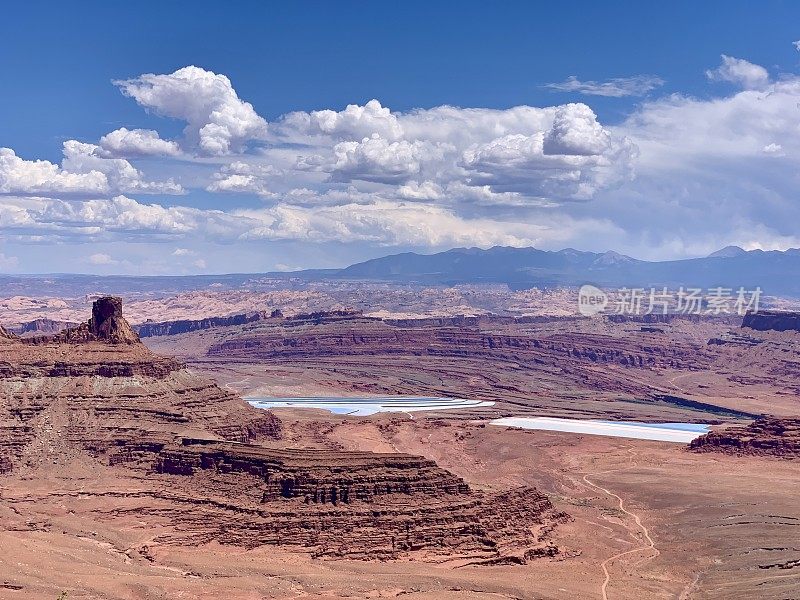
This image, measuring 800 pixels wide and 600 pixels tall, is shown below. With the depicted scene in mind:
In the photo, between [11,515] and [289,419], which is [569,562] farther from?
[289,419]

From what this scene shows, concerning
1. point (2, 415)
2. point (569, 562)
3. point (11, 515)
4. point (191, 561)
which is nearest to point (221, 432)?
point (2, 415)

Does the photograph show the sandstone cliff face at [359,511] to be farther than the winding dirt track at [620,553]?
Yes

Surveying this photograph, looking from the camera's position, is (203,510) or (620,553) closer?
(620,553)

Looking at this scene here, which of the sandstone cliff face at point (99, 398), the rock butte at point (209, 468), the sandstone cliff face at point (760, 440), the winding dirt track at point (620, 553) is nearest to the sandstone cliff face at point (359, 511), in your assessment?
the rock butte at point (209, 468)

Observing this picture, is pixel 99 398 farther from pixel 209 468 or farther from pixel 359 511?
pixel 359 511

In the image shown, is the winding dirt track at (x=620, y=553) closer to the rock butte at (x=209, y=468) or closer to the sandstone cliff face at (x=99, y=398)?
the rock butte at (x=209, y=468)

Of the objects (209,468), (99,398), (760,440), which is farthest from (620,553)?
(760,440)

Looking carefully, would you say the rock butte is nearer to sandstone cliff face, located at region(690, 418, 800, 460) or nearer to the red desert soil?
the red desert soil

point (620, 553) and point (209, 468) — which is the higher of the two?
point (209, 468)

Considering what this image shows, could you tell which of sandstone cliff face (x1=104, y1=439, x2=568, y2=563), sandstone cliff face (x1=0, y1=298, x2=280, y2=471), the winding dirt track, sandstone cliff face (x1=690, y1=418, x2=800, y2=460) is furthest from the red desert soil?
sandstone cliff face (x1=690, y1=418, x2=800, y2=460)
